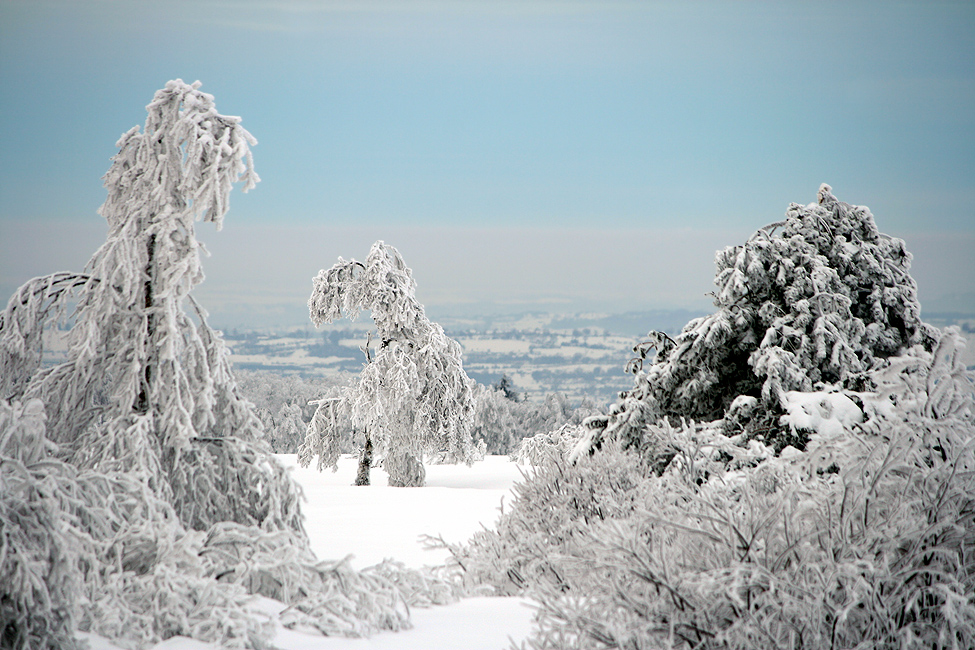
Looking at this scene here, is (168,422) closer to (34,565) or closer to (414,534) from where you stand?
(34,565)

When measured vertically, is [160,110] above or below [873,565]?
above

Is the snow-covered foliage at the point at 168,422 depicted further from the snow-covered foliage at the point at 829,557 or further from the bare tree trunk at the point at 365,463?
the bare tree trunk at the point at 365,463

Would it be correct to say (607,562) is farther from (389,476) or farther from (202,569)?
(389,476)

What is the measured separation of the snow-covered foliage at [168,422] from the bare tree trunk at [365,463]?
13.6 m

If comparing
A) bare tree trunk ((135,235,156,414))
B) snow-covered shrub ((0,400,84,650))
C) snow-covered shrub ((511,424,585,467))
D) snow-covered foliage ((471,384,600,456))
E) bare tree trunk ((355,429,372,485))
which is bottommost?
snow-covered foliage ((471,384,600,456))

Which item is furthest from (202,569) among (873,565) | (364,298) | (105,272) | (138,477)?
(364,298)

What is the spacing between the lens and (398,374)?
1830 centimetres

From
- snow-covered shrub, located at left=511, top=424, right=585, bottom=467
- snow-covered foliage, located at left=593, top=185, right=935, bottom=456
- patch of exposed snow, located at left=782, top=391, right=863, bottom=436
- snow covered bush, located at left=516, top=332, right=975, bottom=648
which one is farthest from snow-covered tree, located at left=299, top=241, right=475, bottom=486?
snow covered bush, located at left=516, top=332, right=975, bottom=648

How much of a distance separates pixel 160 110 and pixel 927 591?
18.0 feet

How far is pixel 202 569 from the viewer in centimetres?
465

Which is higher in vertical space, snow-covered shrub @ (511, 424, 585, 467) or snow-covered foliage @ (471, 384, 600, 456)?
snow-covered shrub @ (511, 424, 585, 467)

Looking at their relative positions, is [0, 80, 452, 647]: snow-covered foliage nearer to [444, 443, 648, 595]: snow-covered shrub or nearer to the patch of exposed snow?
[444, 443, 648, 595]: snow-covered shrub

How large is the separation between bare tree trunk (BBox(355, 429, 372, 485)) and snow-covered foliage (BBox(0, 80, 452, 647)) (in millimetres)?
Answer: 13636

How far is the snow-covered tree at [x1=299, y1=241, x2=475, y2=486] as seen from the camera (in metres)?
18.6
